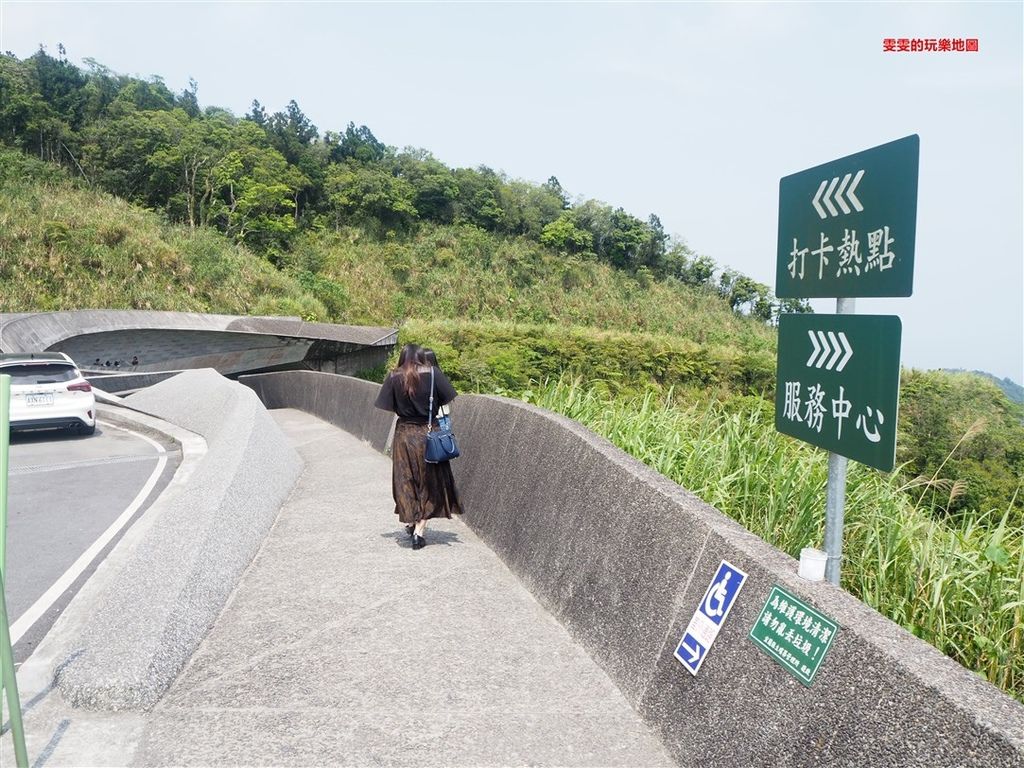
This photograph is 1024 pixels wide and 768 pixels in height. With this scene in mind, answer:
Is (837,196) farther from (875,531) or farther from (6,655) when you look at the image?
(6,655)

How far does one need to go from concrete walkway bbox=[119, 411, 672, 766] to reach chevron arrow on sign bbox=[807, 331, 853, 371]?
176 cm

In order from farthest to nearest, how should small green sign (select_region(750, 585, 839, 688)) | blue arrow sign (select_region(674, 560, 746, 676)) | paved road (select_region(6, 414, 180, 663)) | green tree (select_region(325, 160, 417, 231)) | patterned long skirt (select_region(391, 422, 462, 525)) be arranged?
green tree (select_region(325, 160, 417, 231)), patterned long skirt (select_region(391, 422, 462, 525)), paved road (select_region(6, 414, 180, 663)), blue arrow sign (select_region(674, 560, 746, 676)), small green sign (select_region(750, 585, 839, 688))

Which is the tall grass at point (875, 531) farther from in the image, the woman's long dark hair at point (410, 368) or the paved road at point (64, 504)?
the paved road at point (64, 504)

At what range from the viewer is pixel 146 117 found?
211 ft

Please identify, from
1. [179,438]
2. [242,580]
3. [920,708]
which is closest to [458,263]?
[179,438]

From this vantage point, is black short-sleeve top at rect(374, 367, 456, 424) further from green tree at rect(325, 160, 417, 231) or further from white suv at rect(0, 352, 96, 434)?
green tree at rect(325, 160, 417, 231)

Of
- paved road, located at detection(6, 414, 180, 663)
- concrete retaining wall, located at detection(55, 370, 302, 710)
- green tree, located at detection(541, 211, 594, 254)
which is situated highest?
green tree, located at detection(541, 211, 594, 254)

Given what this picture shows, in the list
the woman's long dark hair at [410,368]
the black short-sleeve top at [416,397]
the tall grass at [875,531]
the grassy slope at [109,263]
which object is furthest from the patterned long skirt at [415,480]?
the grassy slope at [109,263]

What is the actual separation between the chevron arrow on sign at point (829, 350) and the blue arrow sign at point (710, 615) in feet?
2.97

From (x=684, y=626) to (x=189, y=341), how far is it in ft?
90.2

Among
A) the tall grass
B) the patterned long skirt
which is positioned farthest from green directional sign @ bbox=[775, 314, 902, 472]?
the patterned long skirt

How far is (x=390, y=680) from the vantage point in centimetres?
418

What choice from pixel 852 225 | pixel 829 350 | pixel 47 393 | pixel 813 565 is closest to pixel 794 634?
pixel 813 565

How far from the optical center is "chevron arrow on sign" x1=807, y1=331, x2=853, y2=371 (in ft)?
9.17
